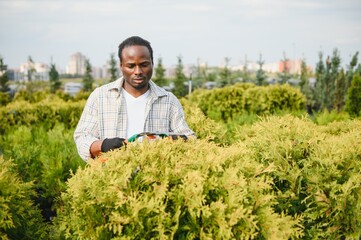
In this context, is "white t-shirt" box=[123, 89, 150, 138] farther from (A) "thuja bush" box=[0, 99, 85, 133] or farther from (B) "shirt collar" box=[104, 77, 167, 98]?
(A) "thuja bush" box=[0, 99, 85, 133]

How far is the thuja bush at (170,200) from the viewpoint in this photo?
2279 millimetres

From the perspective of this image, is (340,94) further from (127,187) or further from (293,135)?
(127,187)

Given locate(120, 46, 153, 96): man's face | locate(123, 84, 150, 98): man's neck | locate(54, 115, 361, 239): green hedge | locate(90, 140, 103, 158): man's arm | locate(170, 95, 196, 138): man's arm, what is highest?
locate(120, 46, 153, 96): man's face

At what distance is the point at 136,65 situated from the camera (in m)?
3.13

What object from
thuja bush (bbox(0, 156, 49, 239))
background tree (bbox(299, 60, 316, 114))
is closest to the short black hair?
thuja bush (bbox(0, 156, 49, 239))

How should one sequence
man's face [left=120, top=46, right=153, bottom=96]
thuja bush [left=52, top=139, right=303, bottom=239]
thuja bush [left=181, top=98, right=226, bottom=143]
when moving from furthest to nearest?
thuja bush [left=181, top=98, right=226, bottom=143]
man's face [left=120, top=46, right=153, bottom=96]
thuja bush [left=52, top=139, right=303, bottom=239]

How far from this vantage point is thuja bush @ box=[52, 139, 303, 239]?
7.48 ft

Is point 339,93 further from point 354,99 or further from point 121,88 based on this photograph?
point 121,88

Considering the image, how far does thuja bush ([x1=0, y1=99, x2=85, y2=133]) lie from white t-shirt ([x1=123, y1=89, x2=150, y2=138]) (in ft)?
18.6

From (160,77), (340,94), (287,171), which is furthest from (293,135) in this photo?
(160,77)

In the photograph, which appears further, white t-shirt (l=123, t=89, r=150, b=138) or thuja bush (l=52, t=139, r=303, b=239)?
white t-shirt (l=123, t=89, r=150, b=138)

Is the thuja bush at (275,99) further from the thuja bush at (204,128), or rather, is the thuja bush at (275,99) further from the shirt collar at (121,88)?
the shirt collar at (121,88)

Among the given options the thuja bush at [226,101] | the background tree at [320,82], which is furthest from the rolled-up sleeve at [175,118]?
the background tree at [320,82]

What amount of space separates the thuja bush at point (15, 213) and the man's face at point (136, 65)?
4.00 feet
